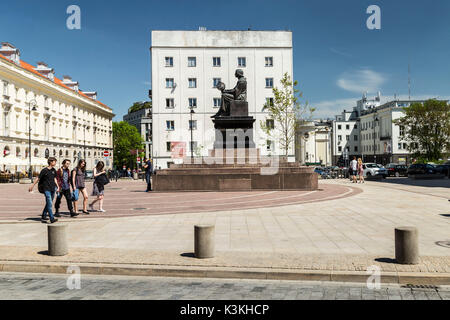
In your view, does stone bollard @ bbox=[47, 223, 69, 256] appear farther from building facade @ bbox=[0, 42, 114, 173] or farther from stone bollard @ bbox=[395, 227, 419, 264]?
building facade @ bbox=[0, 42, 114, 173]

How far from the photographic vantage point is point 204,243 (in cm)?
698

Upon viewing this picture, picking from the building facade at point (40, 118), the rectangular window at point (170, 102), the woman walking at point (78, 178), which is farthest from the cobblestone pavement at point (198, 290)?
the rectangular window at point (170, 102)

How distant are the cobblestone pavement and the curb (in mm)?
120

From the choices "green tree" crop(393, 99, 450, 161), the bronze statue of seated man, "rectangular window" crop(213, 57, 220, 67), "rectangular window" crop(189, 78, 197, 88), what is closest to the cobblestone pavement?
the bronze statue of seated man

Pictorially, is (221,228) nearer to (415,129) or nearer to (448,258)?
(448,258)

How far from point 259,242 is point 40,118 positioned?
192 ft

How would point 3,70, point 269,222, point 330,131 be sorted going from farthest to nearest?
point 330,131 < point 3,70 < point 269,222

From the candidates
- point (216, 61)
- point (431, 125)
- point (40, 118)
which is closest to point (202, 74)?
point (216, 61)

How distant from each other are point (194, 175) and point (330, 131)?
325ft

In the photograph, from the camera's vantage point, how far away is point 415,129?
58406 millimetres

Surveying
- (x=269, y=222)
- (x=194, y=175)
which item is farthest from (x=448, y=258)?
(x=194, y=175)

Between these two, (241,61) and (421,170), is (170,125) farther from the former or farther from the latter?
(421,170)

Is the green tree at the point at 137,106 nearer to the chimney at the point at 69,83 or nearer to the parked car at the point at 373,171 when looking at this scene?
the chimney at the point at 69,83

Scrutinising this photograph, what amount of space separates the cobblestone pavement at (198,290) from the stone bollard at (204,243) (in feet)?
2.69
